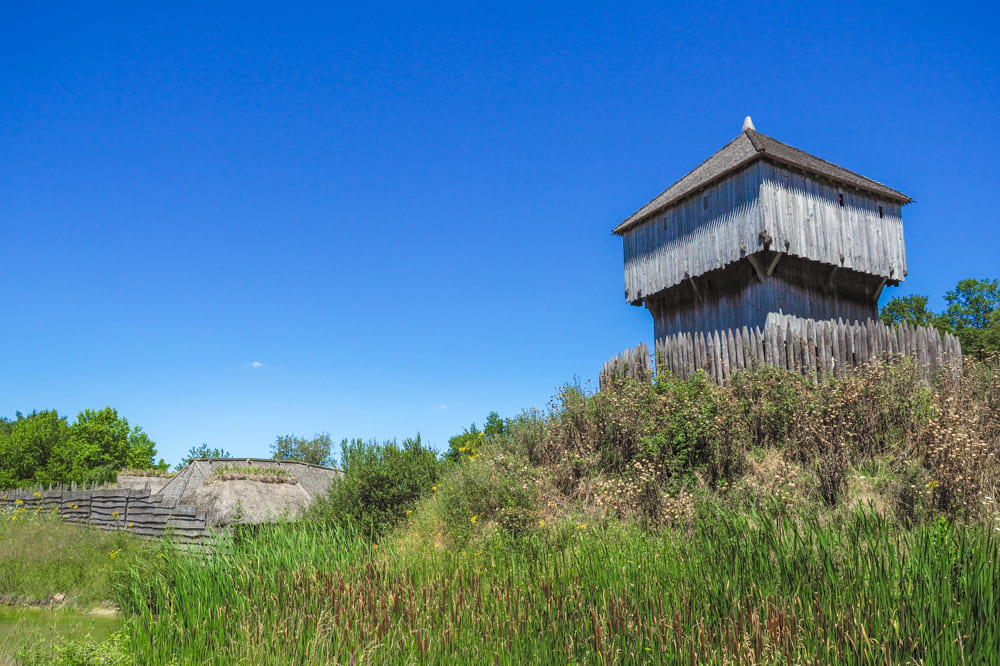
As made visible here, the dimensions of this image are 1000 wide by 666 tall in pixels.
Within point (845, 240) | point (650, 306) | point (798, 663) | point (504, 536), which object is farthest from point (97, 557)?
point (845, 240)

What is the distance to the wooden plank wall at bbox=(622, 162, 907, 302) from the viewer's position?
54.3ft

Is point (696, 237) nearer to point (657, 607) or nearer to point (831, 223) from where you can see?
point (831, 223)

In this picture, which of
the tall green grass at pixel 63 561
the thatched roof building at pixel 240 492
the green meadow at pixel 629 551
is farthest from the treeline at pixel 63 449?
the green meadow at pixel 629 551

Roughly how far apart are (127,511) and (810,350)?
1641 centimetres

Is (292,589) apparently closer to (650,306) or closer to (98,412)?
(650,306)

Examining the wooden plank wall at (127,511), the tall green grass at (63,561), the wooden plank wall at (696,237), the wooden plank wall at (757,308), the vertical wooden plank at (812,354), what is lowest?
the tall green grass at (63,561)

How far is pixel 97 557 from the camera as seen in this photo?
44.8ft

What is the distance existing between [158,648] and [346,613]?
2331 mm

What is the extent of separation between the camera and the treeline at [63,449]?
37.1 meters

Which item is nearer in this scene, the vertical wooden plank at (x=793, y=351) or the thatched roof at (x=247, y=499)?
the vertical wooden plank at (x=793, y=351)

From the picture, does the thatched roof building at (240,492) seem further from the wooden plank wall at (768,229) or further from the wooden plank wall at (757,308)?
the wooden plank wall at (768,229)

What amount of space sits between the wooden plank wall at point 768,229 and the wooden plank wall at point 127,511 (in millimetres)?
13941

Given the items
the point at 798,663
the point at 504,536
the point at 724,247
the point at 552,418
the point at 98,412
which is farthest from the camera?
the point at 98,412

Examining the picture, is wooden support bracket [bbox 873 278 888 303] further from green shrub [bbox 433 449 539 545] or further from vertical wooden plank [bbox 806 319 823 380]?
green shrub [bbox 433 449 539 545]
